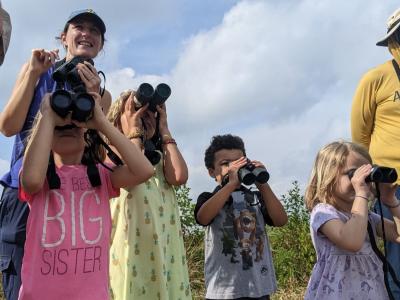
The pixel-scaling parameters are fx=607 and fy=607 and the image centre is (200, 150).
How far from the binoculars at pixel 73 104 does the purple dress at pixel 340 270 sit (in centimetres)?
130

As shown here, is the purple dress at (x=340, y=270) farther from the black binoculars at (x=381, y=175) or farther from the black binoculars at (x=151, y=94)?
the black binoculars at (x=151, y=94)

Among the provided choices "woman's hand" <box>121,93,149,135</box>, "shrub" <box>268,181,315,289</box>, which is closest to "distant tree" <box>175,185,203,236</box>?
"shrub" <box>268,181,315,289</box>

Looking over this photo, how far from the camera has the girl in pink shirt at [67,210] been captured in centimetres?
251

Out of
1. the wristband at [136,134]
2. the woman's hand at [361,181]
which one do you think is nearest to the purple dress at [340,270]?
the woman's hand at [361,181]

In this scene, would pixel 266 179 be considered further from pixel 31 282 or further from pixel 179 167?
pixel 31 282

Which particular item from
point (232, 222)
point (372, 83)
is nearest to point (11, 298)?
point (232, 222)

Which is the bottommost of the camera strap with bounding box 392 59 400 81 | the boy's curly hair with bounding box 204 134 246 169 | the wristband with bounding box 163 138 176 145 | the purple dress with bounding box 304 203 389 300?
the purple dress with bounding box 304 203 389 300

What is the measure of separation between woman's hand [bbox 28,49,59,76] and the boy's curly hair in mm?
1503

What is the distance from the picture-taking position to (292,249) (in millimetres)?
7270

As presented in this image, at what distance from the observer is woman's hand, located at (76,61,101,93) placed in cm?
288

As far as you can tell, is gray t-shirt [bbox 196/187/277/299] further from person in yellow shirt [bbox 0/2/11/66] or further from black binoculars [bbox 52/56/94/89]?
person in yellow shirt [bbox 0/2/11/66]

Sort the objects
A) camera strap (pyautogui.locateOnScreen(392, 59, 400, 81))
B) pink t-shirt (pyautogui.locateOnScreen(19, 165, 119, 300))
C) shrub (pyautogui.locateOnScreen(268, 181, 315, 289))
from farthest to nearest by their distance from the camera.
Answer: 1. shrub (pyautogui.locateOnScreen(268, 181, 315, 289))
2. camera strap (pyautogui.locateOnScreen(392, 59, 400, 81))
3. pink t-shirt (pyautogui.locateOnScreen(19, 165, 119, 300))

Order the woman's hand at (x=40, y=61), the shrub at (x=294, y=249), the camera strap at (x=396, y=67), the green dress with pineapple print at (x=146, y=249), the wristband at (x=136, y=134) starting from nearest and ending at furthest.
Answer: the woman's hand at (x=40, y=61), the green dress with pineapple print at (x=146, y=249), the wristband at (x=136, y=134), the camera strap at (x=396, y=67), the shrub at (x=294, y=249)

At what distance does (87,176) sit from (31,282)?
52cm
